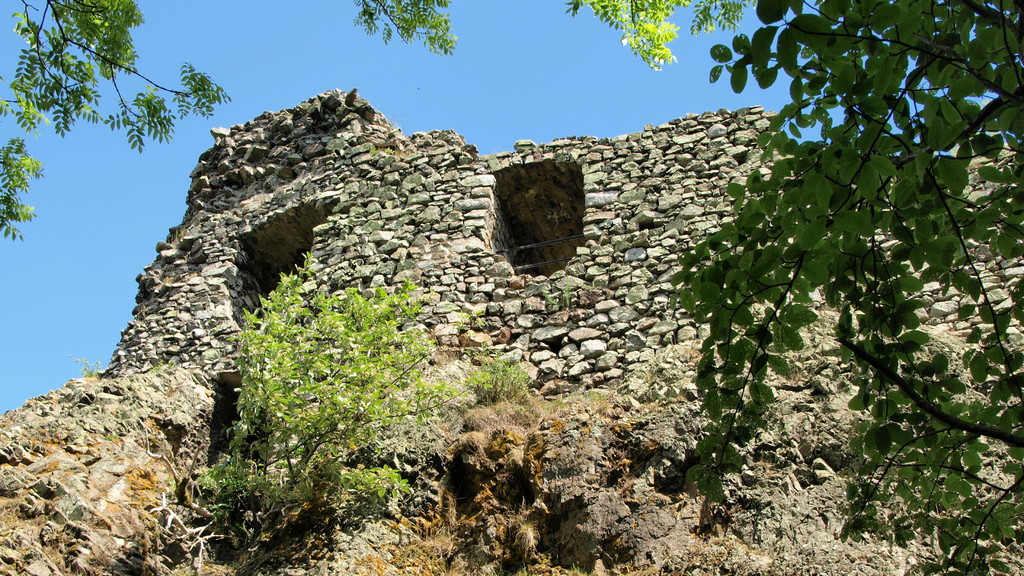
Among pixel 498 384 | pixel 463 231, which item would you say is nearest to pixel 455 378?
pixel 498 384

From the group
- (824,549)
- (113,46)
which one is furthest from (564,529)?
(113,46)

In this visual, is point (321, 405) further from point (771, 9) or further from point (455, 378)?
point (771, 9)

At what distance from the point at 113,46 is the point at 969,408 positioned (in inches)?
183

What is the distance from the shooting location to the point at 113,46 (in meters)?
5.04

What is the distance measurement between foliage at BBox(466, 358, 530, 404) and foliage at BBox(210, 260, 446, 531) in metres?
0.45

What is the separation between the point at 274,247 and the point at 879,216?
8.16 meters

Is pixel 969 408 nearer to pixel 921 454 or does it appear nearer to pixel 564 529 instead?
pixel 921 454

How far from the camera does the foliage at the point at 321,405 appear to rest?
5359 millimetres

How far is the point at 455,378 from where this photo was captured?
22.9 ft

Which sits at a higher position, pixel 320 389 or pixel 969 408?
pixel 320 389

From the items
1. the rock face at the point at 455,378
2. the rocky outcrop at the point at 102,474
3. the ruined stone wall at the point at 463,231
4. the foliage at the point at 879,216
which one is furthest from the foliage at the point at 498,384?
the foliage at the point at 879,216

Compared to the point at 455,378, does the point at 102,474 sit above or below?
below

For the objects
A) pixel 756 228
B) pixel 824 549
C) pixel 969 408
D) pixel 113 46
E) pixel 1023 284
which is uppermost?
pixel 113 46

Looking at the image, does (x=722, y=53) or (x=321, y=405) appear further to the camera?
(x=321, y=405)
